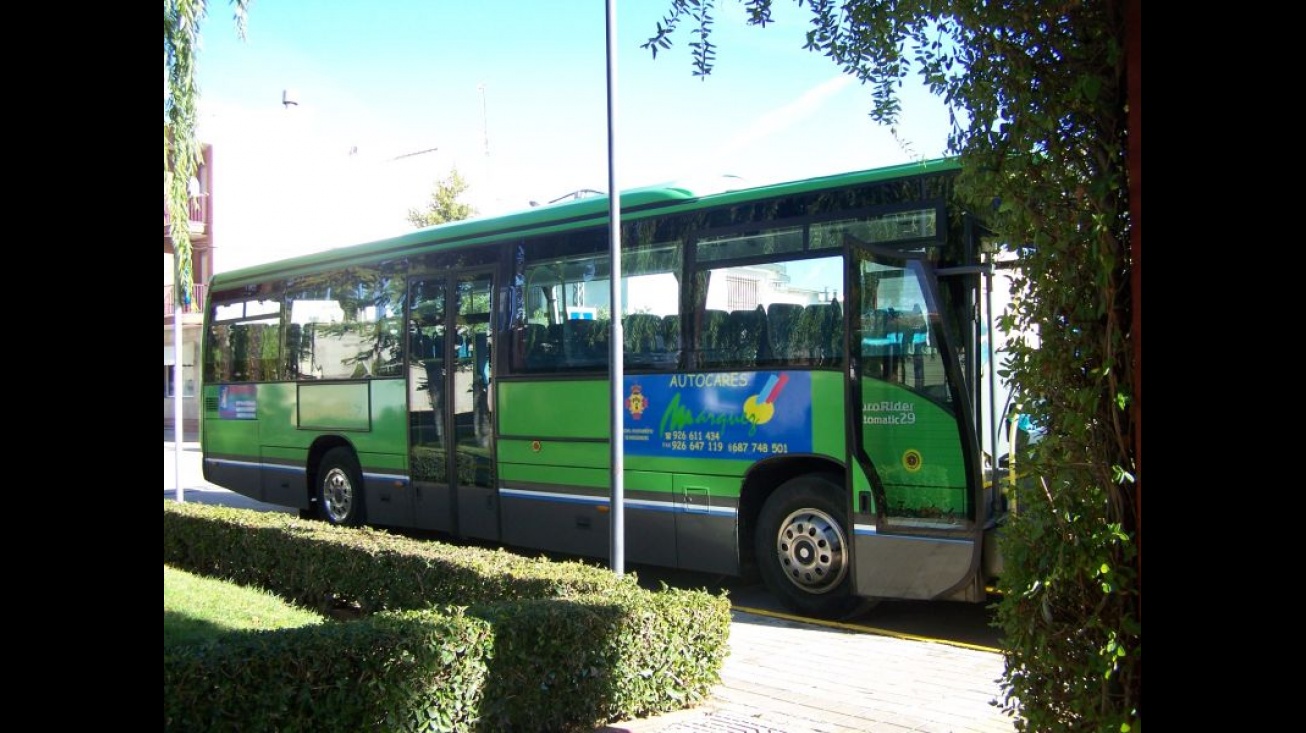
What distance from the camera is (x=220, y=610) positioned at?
26.5 ft

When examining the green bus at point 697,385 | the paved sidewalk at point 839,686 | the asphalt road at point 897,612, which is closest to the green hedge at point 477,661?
the paved sidewalk at point 839,686

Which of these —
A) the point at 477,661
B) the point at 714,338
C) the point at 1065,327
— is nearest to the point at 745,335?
the point at 714,338

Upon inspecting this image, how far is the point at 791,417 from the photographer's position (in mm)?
8617

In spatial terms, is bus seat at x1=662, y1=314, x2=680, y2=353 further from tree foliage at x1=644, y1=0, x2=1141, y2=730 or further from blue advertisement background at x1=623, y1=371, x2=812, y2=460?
tree foliage at x1=644, y1=0, x2=1141, y2=730

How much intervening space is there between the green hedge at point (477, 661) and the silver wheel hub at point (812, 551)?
2.30 m

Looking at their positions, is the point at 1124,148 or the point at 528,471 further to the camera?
the point at 528,471

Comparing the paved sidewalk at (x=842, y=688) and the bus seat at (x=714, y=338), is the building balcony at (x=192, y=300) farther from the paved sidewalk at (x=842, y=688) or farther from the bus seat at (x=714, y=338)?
the bus seat at (x=714, y=338)

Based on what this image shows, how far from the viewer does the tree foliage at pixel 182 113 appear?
8.41m

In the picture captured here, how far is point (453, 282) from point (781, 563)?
5197 mm
